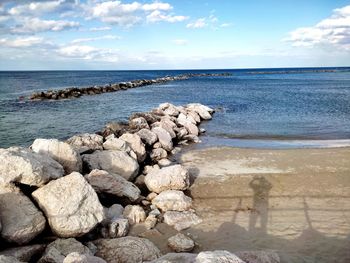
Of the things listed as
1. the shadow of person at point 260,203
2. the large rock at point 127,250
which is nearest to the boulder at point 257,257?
the large rock at point 127,250

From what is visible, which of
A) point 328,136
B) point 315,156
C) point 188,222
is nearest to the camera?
point 188,222

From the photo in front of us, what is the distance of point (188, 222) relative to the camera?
9.27 meters

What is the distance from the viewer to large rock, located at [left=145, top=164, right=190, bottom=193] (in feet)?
35.9

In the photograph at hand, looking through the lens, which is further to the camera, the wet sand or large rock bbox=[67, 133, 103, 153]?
large rock bbox=[67, 133, 103, 153]

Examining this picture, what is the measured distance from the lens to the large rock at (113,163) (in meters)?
11.3

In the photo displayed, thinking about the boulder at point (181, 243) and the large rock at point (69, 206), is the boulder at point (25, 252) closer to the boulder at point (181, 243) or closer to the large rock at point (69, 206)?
the large rock at point (69, 206)

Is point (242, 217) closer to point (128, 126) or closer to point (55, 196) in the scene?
point (55, 196)

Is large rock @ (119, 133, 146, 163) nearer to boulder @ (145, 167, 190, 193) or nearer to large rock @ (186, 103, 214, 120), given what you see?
boulder @ (145, 167, 190, 193)

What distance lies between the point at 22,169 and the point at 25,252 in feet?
5.73

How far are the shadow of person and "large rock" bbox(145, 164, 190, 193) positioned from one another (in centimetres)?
217

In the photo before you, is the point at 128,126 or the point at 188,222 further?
the point at 128,126

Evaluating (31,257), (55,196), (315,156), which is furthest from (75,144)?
(315,156)

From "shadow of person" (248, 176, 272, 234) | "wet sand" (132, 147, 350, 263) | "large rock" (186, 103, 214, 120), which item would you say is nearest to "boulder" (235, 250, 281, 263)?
"wet sand" (132, 147, 350, 263)

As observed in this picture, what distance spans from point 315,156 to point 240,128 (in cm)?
898
